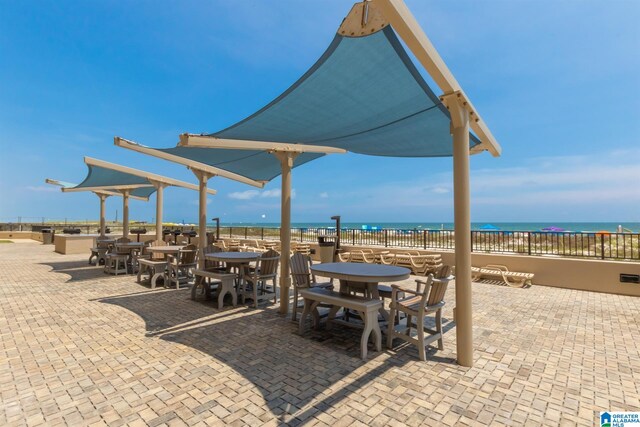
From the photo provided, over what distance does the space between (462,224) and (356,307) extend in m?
1.47

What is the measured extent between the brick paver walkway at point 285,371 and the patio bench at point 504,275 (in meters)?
1.93

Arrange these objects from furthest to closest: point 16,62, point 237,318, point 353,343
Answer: point 16,62
point 237,318
point 353,343

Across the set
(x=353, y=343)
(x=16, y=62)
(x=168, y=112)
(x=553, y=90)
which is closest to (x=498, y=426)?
(x=353, y=343)

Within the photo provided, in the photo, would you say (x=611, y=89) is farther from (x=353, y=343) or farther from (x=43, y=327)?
(x=43, y=327)

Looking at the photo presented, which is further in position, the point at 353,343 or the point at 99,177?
the point at 99,177

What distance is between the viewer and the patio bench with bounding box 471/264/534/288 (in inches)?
276

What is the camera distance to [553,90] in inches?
306

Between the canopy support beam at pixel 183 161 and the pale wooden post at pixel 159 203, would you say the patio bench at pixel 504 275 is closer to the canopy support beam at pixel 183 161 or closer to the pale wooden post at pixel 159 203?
the canopy support beam at pixel 183 161

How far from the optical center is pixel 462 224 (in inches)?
122

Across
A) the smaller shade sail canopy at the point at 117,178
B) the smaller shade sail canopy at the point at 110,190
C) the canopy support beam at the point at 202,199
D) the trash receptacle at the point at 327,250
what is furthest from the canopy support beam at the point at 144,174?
the trash receptacle at the point at 327,250

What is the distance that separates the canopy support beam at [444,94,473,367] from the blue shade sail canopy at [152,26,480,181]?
→ 1.17 feet

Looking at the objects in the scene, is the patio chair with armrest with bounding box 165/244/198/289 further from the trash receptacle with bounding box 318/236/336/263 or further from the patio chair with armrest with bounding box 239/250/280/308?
the trash receptacle with bounding box 318/236/336/263

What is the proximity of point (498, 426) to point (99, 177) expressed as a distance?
1128 cm

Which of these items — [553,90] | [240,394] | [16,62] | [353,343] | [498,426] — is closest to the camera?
[498,426]
